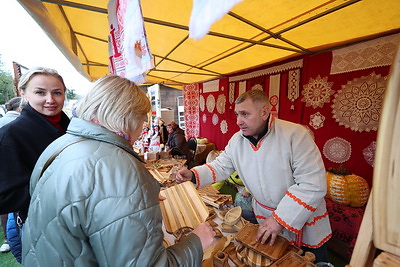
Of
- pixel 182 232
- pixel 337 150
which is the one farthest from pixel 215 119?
pixel 182 232

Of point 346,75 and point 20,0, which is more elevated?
point 20,0

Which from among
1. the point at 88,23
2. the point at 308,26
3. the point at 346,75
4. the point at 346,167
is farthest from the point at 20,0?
the point at 346,167

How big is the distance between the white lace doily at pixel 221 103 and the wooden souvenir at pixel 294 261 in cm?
499

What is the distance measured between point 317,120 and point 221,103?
308cm

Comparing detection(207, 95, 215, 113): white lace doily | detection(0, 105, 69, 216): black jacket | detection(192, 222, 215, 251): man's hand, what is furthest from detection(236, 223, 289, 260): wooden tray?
detection(207, 95, 215, 113): white lace doily

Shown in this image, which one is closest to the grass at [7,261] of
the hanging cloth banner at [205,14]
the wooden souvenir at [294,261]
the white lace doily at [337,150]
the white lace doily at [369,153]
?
the wooden souvenir at [294,261]

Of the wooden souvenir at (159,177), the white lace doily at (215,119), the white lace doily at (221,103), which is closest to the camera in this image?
the wooden souvenir at (159,177)

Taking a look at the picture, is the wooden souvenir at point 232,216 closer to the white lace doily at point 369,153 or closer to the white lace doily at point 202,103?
the white lace doily at point 369,153

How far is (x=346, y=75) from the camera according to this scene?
275 centimetres

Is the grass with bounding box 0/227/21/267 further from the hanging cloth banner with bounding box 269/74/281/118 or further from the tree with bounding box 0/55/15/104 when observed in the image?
the tree with bounding box 0/55/15/104

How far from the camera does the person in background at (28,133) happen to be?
1.16 meters

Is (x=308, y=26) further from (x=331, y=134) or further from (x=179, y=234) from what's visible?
(x=179, y=234)

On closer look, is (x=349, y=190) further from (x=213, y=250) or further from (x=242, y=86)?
(x=242, y=86)

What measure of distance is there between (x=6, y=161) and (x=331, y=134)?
388 cm
